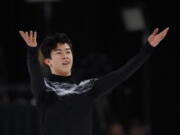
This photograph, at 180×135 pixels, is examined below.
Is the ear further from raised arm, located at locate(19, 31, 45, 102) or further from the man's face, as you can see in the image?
raised arm, located at locate(19, 31, 45, 102)

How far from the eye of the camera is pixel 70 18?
8.94 metres

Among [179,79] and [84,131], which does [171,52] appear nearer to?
[179,79]

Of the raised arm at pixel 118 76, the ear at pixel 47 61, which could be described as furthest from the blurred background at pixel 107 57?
the raised arm at pixel 118 76

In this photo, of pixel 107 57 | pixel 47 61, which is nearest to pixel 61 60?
pixel 47 61

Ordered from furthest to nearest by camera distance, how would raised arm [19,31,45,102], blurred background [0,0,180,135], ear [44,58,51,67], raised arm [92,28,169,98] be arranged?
1. blurred background [0,0,180,135]
2. ear [44,58,51,67]
3. raised arm [92,28,169,98]
4. raised arm [19,31,45,102]

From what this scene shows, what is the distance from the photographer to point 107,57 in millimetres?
8977

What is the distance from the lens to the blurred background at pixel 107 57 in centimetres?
758

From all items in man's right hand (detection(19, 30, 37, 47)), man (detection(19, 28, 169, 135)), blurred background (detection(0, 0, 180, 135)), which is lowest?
blurred background (detection(0, 0, 180, 135))

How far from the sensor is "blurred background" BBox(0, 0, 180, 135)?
7582mm

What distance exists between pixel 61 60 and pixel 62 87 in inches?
6.0

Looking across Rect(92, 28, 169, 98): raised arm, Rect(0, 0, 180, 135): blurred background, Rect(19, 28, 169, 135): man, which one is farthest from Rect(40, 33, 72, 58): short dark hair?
Rect(0, 0, 180, 135): blurred background

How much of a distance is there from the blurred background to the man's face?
3228 mm

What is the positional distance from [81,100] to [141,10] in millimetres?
4950

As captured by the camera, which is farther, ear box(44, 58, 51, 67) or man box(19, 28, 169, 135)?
ear box(44, 58, 51, 67)
